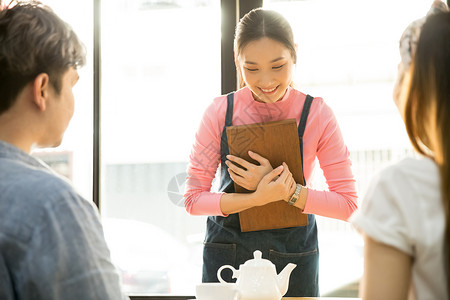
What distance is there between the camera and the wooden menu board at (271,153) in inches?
71.3

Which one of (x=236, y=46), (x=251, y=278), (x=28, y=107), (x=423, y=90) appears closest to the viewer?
(x=423, y=90)

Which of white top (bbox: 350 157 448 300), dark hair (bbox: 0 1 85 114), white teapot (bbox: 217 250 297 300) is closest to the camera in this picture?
white top (bbox: 350 157 448 300)

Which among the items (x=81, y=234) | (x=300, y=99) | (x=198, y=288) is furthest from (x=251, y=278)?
(x=300, y=99)

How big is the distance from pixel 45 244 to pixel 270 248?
1148mm

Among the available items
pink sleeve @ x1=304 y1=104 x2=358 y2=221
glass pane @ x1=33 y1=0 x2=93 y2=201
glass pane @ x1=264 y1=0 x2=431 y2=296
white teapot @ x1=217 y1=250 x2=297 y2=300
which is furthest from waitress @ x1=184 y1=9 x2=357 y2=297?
glass pane @ x1=33 y1=0 x2=93 y2=201

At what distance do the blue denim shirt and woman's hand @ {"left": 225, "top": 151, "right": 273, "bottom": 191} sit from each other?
1.01 metres

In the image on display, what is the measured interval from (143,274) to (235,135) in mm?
1299

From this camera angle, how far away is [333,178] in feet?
6.23

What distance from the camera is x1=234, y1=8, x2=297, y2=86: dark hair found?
1879 mm

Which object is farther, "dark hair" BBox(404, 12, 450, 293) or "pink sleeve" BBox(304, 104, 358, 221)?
"pink sleeve" BBox(304, 104, 358, 221)

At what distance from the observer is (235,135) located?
1.83 metres

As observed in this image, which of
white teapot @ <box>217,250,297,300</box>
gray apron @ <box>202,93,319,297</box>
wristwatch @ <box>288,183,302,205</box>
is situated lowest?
gray apron @ <box>202,93,319,297</box>

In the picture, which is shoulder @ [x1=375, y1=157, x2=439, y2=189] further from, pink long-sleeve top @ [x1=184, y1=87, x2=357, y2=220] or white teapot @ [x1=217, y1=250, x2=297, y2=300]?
pink long-sleeve top @ [x1=184, y1=87, x2=357, y2=220]

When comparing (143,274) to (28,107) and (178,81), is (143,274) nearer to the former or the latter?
(178,81)
